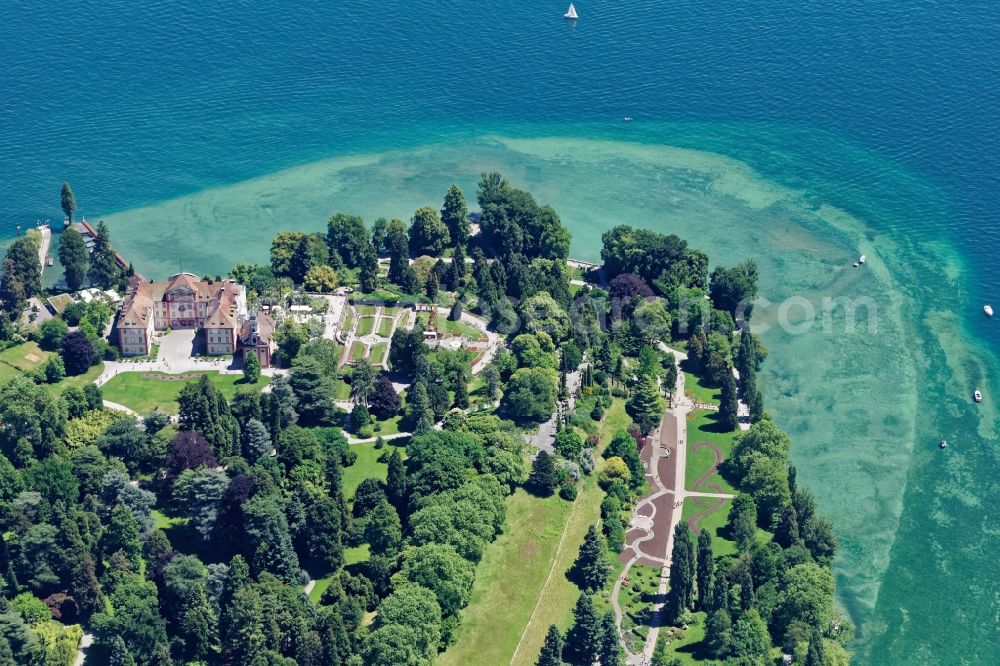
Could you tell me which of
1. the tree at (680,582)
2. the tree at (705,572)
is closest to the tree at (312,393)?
the tree at (680,582)

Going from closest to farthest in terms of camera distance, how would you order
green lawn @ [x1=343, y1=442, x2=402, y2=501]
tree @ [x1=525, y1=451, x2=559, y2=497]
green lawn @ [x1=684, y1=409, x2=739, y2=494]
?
1. green lawn @ [x1=343, y1=442, x2=402, y2=501]
2. tree @ [x1=525, y1=451, x2=559, y2=497]
3. green lawn @ [x1=684, y1=409, x2=739, y2=494]

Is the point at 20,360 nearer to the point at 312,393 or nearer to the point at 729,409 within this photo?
the point at 312,393

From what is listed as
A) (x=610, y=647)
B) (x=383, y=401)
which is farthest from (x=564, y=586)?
(x=383, y=401)

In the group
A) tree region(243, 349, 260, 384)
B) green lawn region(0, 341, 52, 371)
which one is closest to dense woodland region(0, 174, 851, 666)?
green lawn region(0, 341, 52, 371)

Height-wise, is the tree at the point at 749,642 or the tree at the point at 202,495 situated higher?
the tree at the point at 202,495

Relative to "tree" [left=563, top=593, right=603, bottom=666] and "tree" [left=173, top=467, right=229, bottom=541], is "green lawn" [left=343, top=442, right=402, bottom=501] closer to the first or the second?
"tree" [left=173, top=467, right=229, bottom=541]

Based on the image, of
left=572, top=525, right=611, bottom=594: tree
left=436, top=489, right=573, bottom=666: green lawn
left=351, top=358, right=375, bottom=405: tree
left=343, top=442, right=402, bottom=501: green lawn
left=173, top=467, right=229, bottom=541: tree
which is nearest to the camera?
left=436, top=489, right=573, bottom=666: green lawn

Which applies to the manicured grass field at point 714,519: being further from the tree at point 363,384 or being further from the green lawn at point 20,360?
the green lawn at point 20,360
